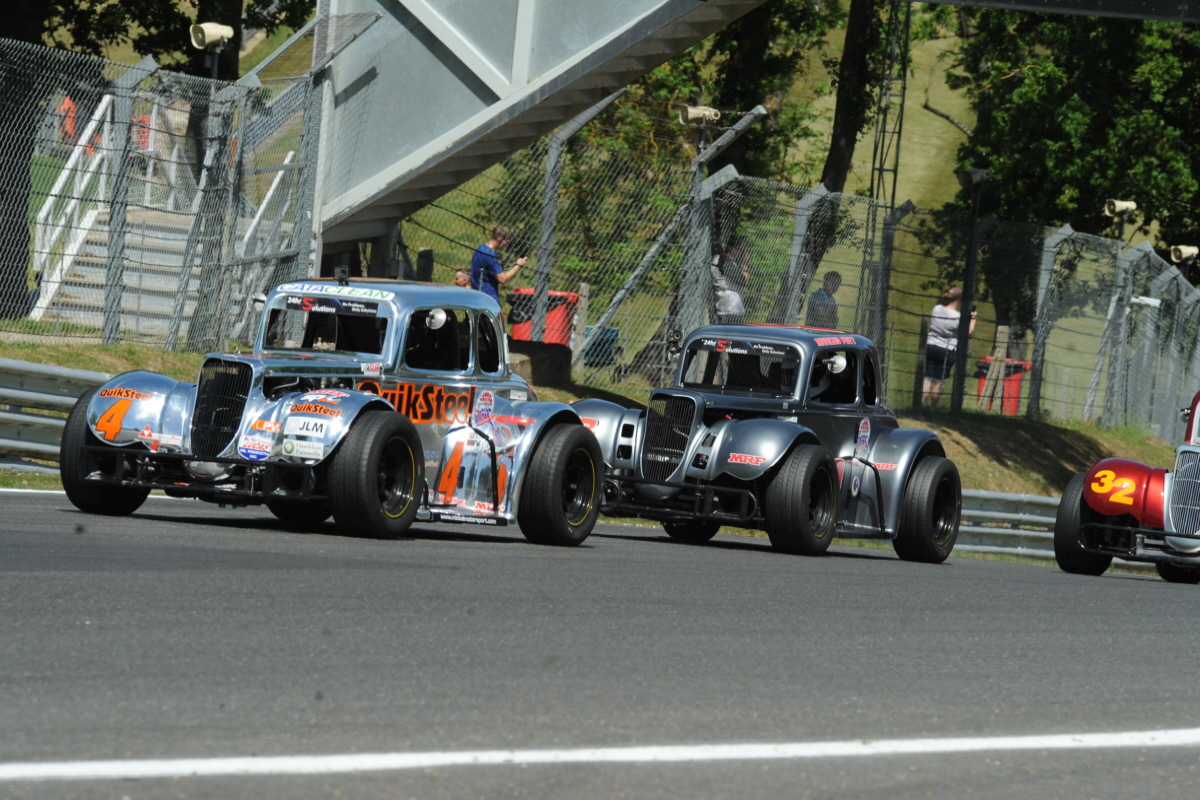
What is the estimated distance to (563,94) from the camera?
17.4 meters

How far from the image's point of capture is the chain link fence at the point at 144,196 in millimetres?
13719

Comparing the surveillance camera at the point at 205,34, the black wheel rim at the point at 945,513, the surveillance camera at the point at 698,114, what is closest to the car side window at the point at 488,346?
the black wheel rim at the point at 945,513

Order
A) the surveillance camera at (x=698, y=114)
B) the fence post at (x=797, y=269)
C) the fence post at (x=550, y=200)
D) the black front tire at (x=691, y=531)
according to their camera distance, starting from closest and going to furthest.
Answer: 1. the black front tire at (x=691, y=531)
2. the fence post at (x=550, y=200)
3. the surveillance camera at (x=698, y=114)
4. the fence post at (x=797, y=269)

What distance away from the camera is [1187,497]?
12.2 m

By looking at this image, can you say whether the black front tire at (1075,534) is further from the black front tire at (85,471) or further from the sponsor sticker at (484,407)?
the black front tire at (85,471)

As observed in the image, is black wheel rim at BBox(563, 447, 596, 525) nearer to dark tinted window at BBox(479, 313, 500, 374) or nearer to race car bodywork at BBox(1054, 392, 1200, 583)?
dark tinted window at BBox(479, 313, 500, 374)

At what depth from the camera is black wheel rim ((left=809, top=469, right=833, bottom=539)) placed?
39.2 ft

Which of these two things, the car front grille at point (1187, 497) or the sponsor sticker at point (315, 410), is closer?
the sponsor sticker at point (315, 410)

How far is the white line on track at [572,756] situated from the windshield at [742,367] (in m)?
7.24

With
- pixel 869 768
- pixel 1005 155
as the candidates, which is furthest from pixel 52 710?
pixel 1005 155

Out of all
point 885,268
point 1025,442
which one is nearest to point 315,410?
point 885,268

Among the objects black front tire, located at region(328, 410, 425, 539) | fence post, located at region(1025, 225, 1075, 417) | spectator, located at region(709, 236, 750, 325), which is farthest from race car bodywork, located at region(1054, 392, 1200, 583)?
fence post, located at region(1025, 225, 1075, 417)

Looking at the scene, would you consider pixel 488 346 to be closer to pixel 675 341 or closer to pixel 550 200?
pixel 675 341

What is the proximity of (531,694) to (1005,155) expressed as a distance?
1281 inches
